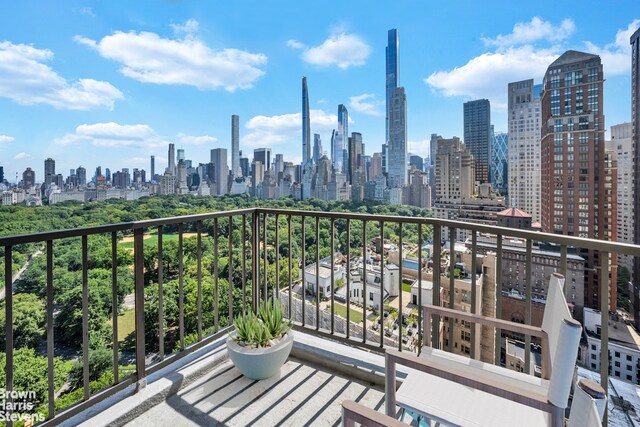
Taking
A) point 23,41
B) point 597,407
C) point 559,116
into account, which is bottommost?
point 597,407

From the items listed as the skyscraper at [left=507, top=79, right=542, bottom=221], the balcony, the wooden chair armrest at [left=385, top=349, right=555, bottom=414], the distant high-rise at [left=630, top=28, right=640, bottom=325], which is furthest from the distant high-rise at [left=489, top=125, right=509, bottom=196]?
the wooden chair armrest at [left=385, top=349, right=555, bottom=414]

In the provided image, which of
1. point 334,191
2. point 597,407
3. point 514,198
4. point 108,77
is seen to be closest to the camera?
point 597,407

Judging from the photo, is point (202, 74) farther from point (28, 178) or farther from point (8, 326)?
point (28, 178)

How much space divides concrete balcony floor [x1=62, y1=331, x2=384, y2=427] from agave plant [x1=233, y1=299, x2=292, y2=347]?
0.90 feet

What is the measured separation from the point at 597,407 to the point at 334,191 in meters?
49.2

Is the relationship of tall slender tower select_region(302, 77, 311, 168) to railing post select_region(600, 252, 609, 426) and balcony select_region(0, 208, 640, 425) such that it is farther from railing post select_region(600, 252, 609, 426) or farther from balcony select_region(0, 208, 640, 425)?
railing post select_region(600, 252, 609, 426)

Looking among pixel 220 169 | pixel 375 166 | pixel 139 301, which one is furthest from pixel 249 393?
pixel 375 166

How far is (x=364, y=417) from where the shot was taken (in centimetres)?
83

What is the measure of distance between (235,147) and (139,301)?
53.7 metres

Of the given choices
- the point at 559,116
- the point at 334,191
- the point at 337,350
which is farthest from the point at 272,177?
the point at 337,350

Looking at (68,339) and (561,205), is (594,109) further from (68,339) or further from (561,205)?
(68,339)

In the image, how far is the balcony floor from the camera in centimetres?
175

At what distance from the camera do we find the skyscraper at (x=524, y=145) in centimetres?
3456

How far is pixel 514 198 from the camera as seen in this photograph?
36062 mm
